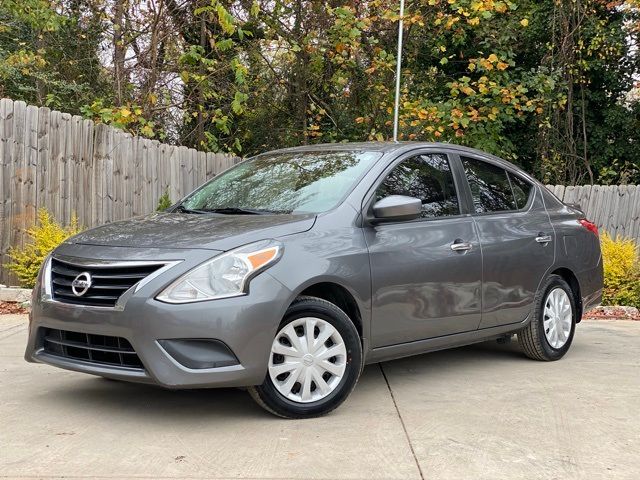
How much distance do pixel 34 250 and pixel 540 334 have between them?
542cm

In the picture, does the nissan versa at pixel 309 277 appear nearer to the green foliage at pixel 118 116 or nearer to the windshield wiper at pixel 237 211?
the windshield wiper at pixel 237 211

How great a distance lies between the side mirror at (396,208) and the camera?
16.3 feet

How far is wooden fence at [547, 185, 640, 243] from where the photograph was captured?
37.3 ft

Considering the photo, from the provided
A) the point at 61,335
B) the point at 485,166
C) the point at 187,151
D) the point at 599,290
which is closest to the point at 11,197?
the point at 187,151

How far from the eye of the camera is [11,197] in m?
8.76

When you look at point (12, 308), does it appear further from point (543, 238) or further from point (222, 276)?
point (543, 238)

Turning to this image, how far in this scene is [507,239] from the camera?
5984mm

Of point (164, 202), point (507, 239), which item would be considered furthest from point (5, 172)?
point (507, 239)

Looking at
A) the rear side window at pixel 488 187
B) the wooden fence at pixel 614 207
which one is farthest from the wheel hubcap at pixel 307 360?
the wooden fence at pixel 614 207

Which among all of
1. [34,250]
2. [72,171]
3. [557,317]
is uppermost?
[72,171]

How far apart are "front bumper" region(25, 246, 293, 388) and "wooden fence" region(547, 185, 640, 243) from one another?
316 inches

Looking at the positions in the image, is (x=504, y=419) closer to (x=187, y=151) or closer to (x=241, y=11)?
(x=187, y=151)

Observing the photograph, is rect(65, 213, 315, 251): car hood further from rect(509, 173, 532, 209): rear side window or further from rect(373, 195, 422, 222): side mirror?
rect(509, 173, 532, 209): rear side window

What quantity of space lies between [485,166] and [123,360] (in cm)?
328
